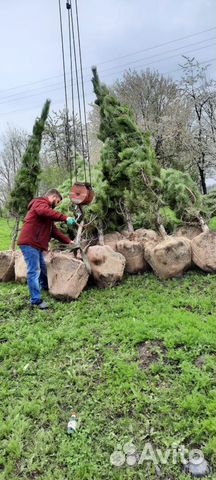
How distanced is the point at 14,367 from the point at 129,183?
3983 millimetres

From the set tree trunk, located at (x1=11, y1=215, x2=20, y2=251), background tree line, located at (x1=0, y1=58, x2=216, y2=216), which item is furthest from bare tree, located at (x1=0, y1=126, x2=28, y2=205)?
tree trunk, located at (x1=11, y1=215, x2=20, y2=251)

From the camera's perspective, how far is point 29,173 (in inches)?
306

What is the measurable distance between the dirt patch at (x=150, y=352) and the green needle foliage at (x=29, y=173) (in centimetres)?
471

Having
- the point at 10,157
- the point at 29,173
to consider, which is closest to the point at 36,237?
the point at 29,173

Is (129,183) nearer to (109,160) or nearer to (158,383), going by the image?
(109,160)

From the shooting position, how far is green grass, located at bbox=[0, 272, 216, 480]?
2.95m

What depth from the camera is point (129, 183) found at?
6.93 metres

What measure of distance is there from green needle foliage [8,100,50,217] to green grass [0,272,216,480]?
3065mm

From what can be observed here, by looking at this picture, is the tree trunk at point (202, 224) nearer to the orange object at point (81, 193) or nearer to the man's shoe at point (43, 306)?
the orange object at point (81, 193)

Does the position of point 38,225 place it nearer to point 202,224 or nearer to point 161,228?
point 161,228

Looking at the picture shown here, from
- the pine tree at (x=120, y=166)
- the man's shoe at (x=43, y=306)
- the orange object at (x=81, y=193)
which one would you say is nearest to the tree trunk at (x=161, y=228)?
the pine tree at (x=120, y=166)

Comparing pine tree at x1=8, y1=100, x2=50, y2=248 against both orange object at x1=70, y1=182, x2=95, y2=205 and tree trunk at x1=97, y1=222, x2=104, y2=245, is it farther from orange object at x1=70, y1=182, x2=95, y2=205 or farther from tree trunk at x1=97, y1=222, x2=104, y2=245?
orange object at x1=70, y1=182, x2=95, y2=205

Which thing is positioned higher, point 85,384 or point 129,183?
point 129,183

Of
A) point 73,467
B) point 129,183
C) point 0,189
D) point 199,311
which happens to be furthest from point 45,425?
point 0,189
